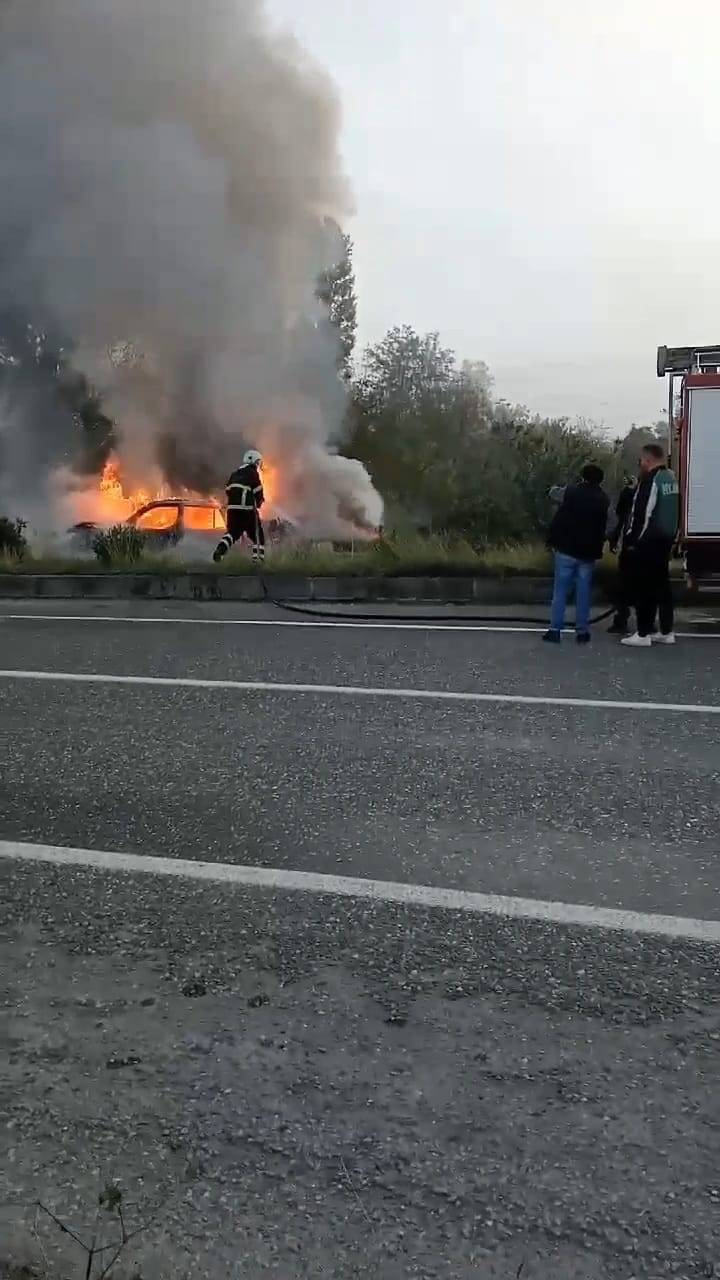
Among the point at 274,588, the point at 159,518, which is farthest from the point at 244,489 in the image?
the point at 159,518

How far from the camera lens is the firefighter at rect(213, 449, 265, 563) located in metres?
12.8

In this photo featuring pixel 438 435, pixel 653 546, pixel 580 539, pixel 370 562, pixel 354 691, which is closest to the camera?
pixel 354 691

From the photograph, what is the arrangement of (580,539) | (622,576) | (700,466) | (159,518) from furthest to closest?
1. (159,518)
2. (700,466)
3. (622,576)
4. (580,539)

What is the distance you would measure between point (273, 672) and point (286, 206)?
23009 millimetres

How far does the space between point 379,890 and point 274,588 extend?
8673 millimetres

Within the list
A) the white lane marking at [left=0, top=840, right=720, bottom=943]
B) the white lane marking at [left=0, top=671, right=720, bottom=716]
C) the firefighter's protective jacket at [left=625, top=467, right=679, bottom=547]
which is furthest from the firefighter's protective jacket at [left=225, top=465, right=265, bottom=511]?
the white lane marking at [left=0, top=840, right=720, bottom=943]

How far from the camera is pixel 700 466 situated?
9703 millimetres

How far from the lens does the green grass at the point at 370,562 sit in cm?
1101

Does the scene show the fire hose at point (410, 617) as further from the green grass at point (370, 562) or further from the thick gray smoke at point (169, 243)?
the thick gray smoke at point (169, 243)

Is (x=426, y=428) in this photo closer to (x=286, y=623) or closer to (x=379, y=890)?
(x=286, y=623)

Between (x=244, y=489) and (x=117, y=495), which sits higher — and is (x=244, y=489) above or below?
below

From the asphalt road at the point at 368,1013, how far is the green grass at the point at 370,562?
6454mm

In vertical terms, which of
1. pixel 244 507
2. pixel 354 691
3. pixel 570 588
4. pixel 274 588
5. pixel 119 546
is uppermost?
pixel 244 507

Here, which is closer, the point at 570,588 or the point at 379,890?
the point at 379,890
